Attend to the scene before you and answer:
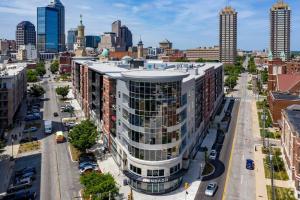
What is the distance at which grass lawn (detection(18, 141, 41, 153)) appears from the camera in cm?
8111

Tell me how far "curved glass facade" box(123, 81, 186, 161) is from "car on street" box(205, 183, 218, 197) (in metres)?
8.74

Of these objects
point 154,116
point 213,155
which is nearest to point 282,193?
point 213,155

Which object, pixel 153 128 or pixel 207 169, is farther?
pixel 207 169

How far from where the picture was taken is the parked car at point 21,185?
194 feet

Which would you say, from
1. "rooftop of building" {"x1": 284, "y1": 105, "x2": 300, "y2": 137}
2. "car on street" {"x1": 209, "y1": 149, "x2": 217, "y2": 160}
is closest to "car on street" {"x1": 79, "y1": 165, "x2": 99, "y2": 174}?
"car on street" {"x1": 209, "y1": 149, "x2": 217, "y2": 160}

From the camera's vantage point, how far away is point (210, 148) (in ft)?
274

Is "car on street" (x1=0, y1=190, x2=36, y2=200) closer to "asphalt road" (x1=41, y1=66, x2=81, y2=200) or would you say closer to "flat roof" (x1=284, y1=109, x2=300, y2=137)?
"asphalt road" (x1=41, y1=66, x2=81, y2=200)

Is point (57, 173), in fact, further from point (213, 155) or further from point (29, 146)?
point (213, 155)

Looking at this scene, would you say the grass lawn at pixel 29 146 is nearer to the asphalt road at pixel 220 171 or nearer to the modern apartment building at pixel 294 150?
the asphalt road at pixel 220 171

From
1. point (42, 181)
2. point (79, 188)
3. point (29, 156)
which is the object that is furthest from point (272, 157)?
point (29, 156)

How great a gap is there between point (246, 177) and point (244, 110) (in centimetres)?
7134

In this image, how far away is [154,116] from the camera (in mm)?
56125

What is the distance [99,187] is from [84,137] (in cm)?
2515

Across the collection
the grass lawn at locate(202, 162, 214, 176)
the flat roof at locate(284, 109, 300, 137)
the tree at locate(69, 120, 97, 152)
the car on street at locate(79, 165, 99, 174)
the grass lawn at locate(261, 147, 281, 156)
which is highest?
the flat roof at locate(284, 109, 300, 137)
